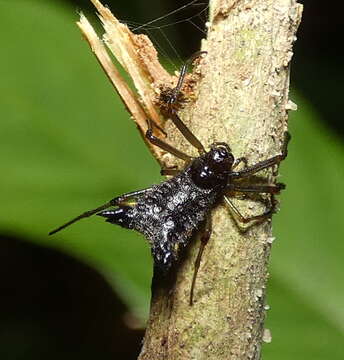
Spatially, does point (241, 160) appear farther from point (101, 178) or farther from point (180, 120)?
point (101, 178)

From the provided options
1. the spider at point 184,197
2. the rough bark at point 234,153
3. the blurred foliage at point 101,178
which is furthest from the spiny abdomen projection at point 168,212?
the blurred foliage at point 101,178

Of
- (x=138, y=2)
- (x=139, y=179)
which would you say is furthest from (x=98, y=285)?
(x=138, y=2)

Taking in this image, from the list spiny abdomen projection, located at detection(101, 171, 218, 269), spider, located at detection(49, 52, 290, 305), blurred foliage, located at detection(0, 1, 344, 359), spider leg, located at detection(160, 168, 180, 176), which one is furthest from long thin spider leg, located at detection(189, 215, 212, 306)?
blurred foliage, located at detection(0, 1, 344, 359)

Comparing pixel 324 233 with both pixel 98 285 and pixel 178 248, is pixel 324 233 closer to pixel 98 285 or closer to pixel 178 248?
pixel 98 285

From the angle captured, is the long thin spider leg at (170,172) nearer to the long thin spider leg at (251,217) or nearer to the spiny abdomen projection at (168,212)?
the spiny abdomen projection at (168,212)

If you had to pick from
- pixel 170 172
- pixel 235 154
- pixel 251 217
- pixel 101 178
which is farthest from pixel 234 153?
pixel 101 178
